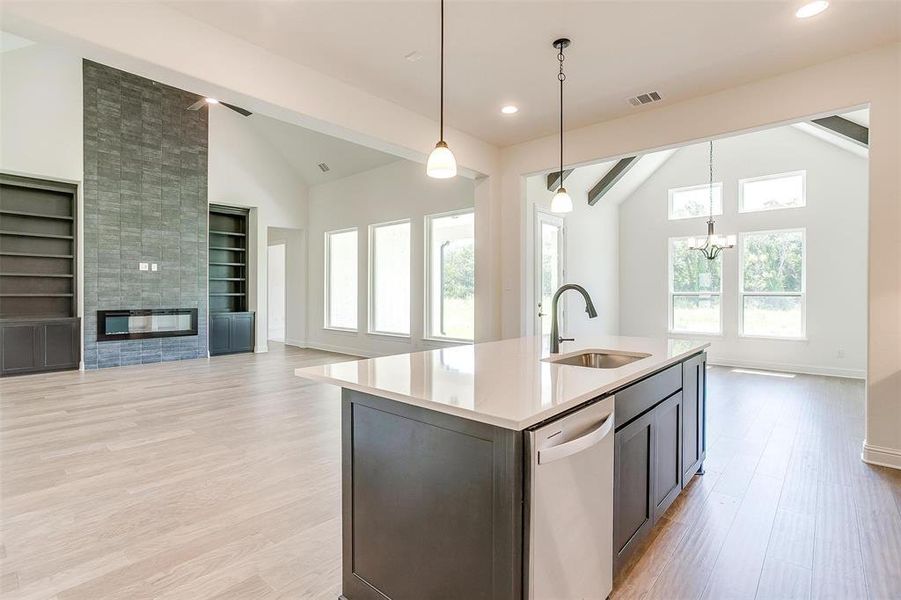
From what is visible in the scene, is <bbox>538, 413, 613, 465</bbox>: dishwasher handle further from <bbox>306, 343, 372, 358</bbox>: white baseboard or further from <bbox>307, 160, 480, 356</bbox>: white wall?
<bbox>306, 343, 372, 358</bbox>: white baseboard

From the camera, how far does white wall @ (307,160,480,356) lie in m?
7.16

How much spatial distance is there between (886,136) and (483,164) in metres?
3.48

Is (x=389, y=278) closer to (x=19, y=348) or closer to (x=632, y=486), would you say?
(x=19, y=348)

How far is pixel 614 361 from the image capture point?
267 centimetres

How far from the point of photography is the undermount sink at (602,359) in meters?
2.54

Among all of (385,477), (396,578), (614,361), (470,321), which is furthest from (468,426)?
(470,321)

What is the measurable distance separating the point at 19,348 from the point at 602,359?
24.1 feet

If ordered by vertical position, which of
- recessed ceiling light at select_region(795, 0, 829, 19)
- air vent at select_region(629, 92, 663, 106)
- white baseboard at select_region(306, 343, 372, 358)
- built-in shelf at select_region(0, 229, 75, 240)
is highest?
air vent at select_region(629, 92, 663, 106)

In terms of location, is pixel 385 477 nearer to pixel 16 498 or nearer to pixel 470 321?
pixel 16 498

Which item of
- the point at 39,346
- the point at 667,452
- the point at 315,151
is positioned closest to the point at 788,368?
the point at 667,452

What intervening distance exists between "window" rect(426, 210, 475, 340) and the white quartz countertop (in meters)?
4.40

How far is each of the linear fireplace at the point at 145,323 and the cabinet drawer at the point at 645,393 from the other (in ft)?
24.8

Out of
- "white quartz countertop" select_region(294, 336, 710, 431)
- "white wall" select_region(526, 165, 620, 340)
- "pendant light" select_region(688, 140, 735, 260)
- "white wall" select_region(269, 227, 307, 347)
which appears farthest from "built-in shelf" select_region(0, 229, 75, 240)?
"pendant light" select_region(688, 140, 735, 260)

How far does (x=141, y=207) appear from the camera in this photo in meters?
7.11
